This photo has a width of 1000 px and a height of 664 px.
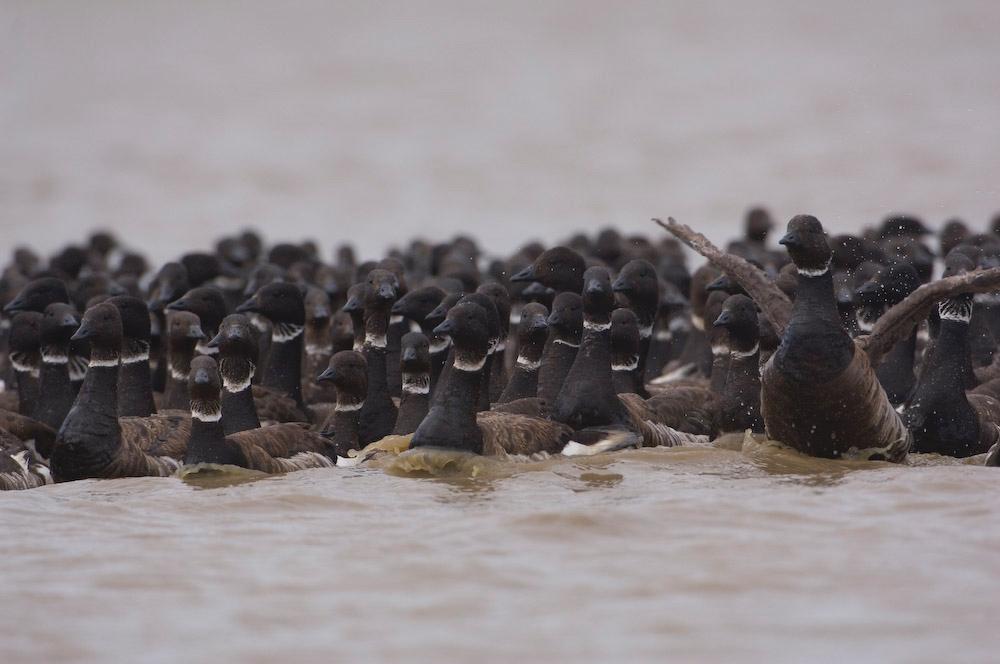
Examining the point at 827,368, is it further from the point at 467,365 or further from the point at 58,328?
the point at 58,328

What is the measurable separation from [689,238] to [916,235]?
25.5 ft

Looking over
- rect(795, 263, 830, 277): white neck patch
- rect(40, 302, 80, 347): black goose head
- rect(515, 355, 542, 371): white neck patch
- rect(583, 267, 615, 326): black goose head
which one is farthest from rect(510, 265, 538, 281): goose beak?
rect(40, 302, 80, 347): black goose head

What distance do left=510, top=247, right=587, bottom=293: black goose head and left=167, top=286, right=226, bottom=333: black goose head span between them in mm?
3191

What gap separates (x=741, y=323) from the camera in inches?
479

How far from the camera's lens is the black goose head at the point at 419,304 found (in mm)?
13938

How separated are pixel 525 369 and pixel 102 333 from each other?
395cm

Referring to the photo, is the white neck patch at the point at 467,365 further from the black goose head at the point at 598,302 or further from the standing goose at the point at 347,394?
the standing goose at the point at 347,394

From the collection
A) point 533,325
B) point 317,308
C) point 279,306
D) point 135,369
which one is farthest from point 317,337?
point 533,325

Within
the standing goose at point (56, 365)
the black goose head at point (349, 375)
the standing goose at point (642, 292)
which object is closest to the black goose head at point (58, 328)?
the standing goose at point (56, 365)

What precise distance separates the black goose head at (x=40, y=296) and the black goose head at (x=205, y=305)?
213 centimetres

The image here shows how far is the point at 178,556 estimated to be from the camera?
7.51 meters

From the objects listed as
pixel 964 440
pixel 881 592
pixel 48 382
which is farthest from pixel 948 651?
pixel 48 382

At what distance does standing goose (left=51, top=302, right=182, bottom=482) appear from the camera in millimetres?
10836

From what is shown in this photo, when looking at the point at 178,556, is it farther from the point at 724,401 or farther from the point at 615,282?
the point at 615,282
